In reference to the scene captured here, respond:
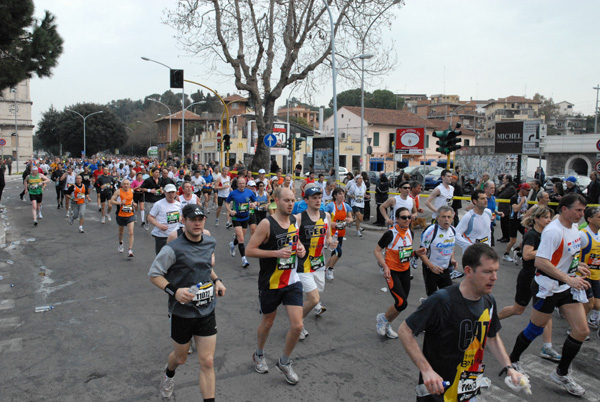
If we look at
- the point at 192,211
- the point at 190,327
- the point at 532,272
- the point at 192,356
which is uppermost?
the point at 192,211

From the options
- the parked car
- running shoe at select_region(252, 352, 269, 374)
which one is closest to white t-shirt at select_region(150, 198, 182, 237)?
running shoe at select_region(252, 352, 269, 374)

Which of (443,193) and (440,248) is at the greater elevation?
(443,193)

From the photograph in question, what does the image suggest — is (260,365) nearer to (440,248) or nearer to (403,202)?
(440,248)

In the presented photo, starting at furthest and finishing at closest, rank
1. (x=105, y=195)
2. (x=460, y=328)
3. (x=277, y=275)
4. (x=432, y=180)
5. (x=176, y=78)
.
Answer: (x=432, y=180) < (x=176, y=78) < (x=105, y=195) < (x=277, y=275) < (x=460, y=328)

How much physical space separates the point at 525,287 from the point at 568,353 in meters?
0.98

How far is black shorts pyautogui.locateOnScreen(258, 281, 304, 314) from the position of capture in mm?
4734

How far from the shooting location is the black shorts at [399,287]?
5535 mm

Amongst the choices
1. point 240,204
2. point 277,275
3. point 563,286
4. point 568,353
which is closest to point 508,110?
point 240,204

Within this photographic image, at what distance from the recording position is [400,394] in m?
4.38

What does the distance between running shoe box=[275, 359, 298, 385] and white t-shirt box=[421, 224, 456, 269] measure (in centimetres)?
233

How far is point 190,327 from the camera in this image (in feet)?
12.8

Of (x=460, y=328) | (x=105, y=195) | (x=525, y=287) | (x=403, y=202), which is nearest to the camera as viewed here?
(x=460, y=328)

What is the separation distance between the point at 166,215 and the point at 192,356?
3.10 meters

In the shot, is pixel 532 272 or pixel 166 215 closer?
pixel 532 272
